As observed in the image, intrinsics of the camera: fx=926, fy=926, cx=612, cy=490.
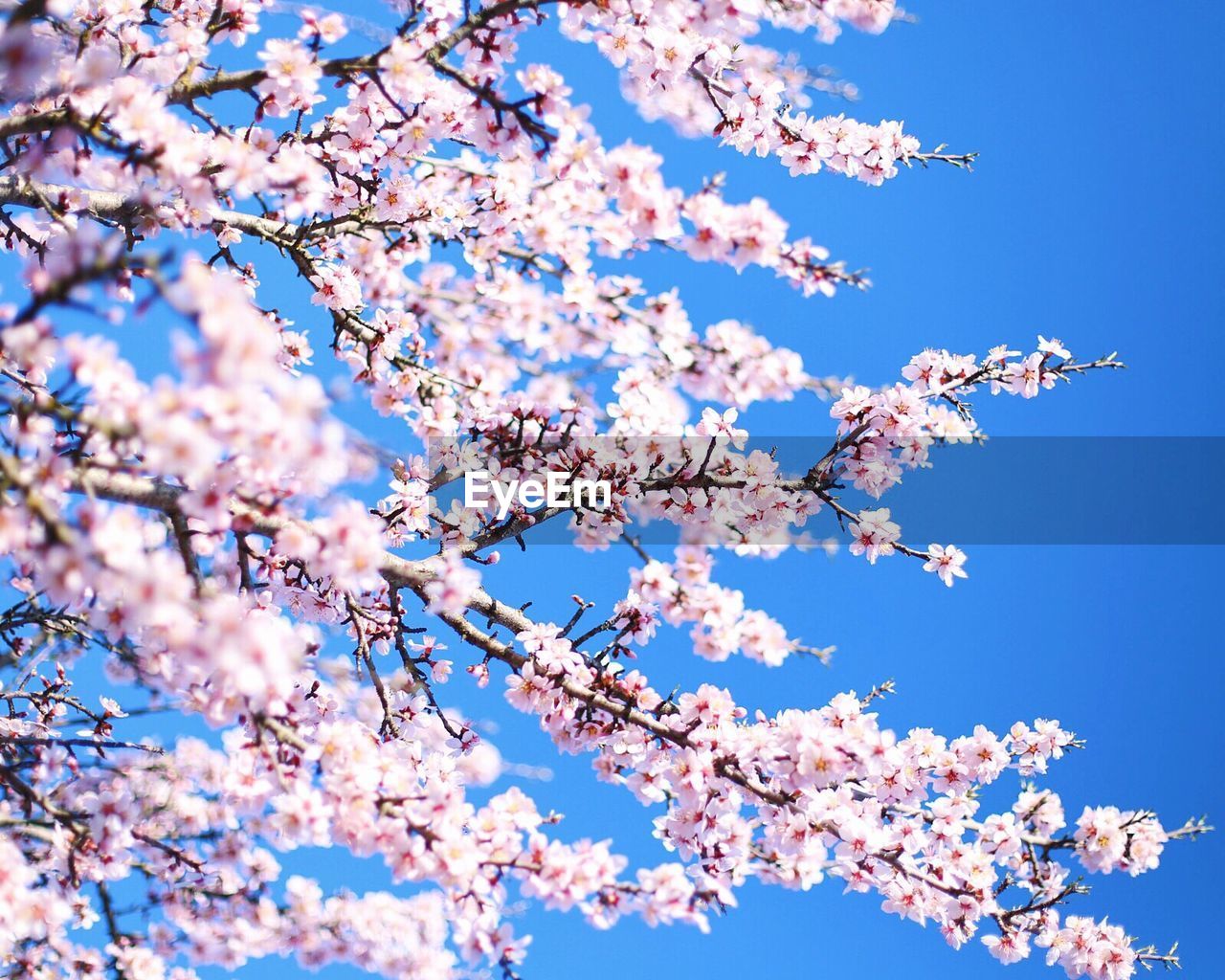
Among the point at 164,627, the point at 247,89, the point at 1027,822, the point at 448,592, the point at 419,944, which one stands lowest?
the point at 419,944

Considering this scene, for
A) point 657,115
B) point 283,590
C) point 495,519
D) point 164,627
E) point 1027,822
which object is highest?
point 657,115

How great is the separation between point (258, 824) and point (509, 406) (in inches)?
91.5

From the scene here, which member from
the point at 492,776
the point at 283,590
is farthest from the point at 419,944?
the point at 283,590

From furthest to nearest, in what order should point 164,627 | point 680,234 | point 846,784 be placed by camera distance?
point 846,784, point 680,234, point 164,627

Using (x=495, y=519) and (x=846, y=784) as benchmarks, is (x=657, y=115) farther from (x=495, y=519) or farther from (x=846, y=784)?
(x=846, y=784)

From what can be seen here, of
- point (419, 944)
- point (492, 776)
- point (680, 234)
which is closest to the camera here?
point (680, 234)

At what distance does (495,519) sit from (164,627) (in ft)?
9.03

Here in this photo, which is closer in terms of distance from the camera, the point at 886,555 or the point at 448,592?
the point at 448,592

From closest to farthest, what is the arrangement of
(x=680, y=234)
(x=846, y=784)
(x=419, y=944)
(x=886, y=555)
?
(x=680, y=234), (x=419, y=944), (x=846, y=784), (x=886, y=555)

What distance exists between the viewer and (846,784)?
4.97 metres

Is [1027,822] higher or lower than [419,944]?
higher

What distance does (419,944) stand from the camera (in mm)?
4305

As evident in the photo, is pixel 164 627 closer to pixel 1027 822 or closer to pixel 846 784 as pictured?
pixel 846 784

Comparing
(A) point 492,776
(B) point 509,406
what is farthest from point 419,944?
(B) point 509,406
